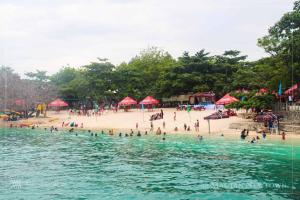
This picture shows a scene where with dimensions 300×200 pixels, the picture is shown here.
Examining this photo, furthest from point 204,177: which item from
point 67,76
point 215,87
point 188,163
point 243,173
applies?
point 67,76

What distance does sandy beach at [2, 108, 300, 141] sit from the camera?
4471 cm

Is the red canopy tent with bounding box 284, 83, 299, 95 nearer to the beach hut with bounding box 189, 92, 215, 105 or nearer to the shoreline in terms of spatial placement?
the shoreline

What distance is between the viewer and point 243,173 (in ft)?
81.3

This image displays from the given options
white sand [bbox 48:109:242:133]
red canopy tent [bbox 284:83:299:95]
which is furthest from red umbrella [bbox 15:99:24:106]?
red canopy tent [bbox 284:83:299:95]

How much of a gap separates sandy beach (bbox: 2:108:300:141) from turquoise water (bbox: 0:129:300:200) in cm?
376

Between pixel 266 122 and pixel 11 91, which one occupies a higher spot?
pixel 11 91

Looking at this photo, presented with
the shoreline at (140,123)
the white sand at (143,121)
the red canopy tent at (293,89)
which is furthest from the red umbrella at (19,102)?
the red canopy tent at (293,89)

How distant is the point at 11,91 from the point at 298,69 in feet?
150

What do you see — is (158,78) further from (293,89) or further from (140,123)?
(293,89)

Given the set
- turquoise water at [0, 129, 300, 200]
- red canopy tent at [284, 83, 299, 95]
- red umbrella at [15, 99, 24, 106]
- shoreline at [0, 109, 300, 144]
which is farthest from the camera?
red umbrella at [15, 99, 24, 106]

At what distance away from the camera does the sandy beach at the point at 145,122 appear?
147 feet

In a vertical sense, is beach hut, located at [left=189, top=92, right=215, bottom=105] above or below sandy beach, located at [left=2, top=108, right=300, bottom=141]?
above

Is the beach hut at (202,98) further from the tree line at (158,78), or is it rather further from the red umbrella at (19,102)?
the red umbrella at (19,102)

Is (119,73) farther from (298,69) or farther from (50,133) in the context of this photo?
(298,69)
